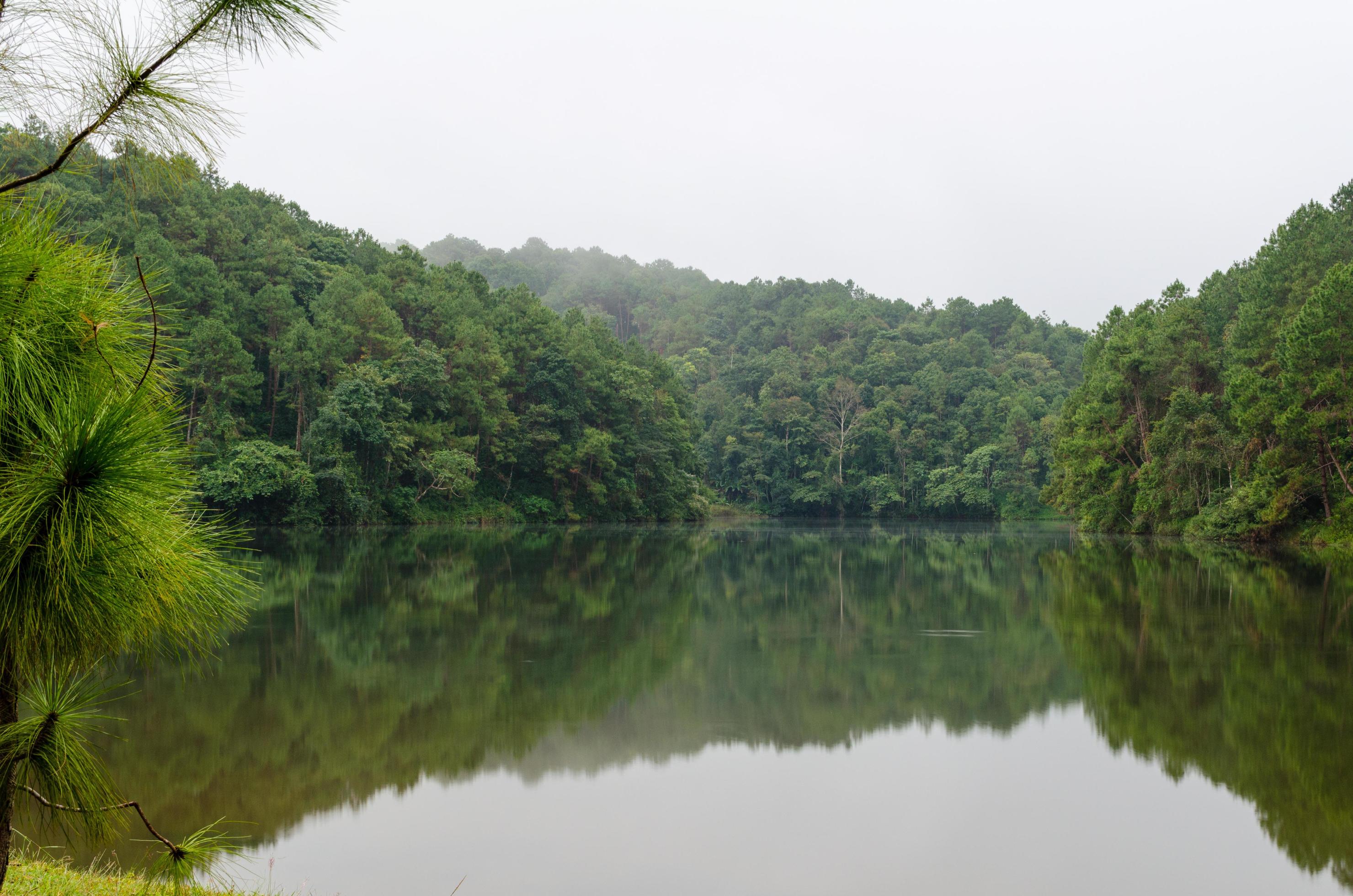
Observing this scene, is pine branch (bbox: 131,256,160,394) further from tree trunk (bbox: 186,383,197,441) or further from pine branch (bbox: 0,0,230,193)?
tree trunk (bbox: 186,383,197,441)

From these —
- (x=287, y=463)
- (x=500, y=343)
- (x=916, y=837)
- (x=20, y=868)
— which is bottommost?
(x=916, y=837)

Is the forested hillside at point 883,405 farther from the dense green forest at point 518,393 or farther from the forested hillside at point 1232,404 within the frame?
the forested hillside at point 1232,404

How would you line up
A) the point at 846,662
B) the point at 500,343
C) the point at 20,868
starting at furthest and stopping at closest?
the point at 500,343
the point at 846,662
the point at 20,868

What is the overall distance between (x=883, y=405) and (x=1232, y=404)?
40.1 meters

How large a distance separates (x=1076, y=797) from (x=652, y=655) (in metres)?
6.06

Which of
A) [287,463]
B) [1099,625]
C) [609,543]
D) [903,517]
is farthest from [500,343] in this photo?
[1099,625]

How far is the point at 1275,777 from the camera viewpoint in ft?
24.4

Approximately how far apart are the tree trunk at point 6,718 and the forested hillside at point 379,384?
29.4 m

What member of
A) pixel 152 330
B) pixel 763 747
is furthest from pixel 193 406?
pixel 152 330

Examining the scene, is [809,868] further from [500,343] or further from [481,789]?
[500,343]

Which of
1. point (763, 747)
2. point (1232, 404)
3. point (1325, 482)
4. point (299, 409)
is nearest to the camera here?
point (763, 747)

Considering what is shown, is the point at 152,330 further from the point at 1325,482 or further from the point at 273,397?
the point at 273,397

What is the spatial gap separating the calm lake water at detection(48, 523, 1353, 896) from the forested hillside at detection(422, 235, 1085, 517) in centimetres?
5346

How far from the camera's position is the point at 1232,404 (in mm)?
34000
